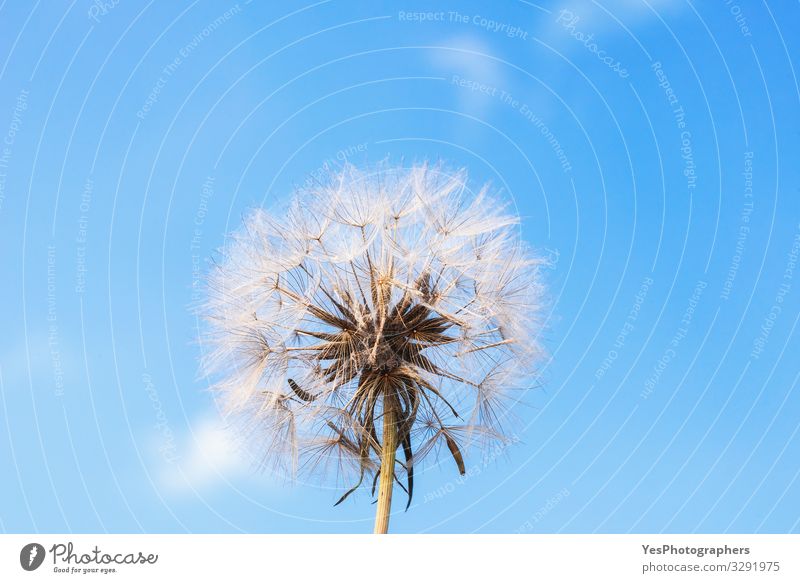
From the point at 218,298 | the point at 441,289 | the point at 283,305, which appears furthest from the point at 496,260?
the point at 218,298
